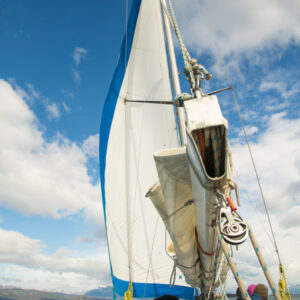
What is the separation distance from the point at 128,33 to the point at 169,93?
2234mm

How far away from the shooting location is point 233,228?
120cm

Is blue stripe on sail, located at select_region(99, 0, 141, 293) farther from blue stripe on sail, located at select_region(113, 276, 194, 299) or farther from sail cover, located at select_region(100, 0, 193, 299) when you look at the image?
blue stripe on sail, located at select_region(113, 276, 194, 299)

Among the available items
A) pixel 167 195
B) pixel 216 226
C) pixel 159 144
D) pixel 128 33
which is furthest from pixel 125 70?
pixel 216 226

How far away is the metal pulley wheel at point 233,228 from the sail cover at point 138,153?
2681 millimetres

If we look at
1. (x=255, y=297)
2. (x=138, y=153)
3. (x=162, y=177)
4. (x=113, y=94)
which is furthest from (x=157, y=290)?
(x=113, y=94)

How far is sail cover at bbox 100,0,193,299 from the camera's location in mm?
4176

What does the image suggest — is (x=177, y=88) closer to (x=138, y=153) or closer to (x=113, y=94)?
(x=138, y=153)

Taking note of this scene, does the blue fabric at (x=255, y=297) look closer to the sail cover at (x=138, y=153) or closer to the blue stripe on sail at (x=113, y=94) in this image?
the sail cover at (x=138, y=153)

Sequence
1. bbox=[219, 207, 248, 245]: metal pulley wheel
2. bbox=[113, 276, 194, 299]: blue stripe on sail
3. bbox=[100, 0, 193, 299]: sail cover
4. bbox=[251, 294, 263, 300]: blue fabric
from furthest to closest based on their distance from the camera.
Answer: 1. bbox=[100, 0, 193, 299]: sail cover
2. bbox=[113, 276, 194, 299]: blue stripe on sail
3. bbox=[251, 294, 263, 300]: blue fabric
4. bbox=[219, 207, 248, 245]: metal pulley wheel

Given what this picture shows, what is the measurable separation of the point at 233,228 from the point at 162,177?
82 centimetres

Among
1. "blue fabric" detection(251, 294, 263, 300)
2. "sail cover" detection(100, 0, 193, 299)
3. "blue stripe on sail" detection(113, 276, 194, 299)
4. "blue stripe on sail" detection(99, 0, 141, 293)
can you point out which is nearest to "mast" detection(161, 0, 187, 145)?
"sail cover" detection(100, 0, 193, 299)

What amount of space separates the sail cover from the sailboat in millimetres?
19

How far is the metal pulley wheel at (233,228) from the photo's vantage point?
1.18 meters

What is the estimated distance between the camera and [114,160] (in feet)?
17.3
